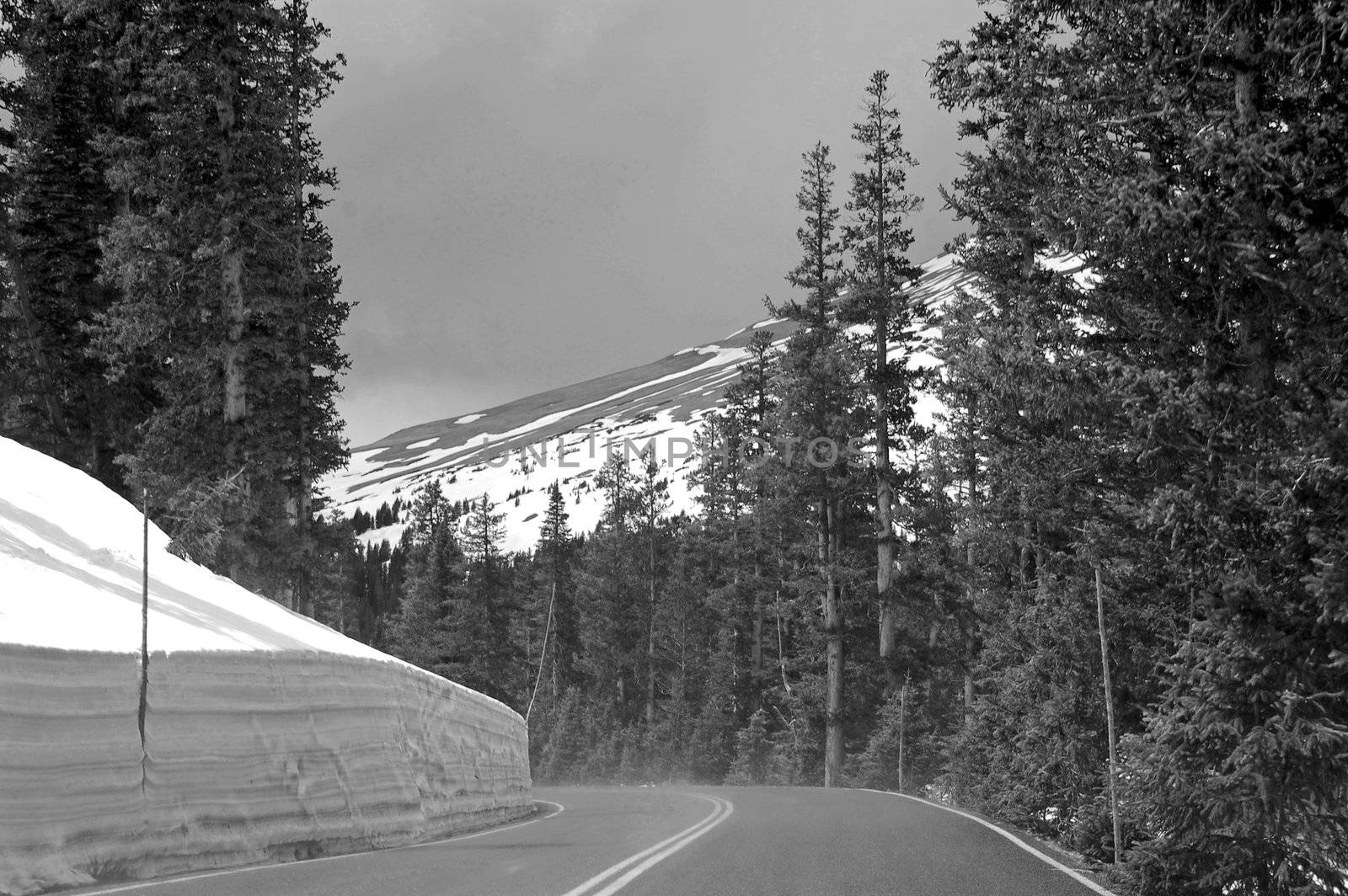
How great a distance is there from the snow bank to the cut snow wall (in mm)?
14

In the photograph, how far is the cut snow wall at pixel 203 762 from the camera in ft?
24.8

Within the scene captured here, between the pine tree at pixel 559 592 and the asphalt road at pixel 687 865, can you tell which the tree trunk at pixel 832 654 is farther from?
the pine tree at pixel 559 592

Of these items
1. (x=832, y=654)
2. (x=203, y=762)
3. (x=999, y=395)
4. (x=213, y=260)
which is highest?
(x=213, y=260)

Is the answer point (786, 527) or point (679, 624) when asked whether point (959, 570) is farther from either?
point (679, 624)

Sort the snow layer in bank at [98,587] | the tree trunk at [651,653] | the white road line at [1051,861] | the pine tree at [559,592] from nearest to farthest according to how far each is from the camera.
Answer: the snow layer in bank at [98,587], the white road line at [1051,861], the tree trunk at [651,653], the pine tree at [559,592]

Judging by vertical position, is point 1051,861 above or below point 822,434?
below

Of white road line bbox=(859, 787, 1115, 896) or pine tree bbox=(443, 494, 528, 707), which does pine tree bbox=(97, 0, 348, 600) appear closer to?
white road line bbox=(859, 787, 1115, 896)

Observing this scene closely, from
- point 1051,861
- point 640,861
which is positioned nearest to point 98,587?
point 640,861

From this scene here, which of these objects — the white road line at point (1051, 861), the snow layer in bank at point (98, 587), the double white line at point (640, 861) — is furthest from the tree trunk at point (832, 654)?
the snow layer in bank at point (98, 587)

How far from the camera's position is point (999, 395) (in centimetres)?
1423

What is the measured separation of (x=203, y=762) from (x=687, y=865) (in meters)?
4.06

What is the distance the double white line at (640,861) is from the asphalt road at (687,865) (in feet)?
0.04

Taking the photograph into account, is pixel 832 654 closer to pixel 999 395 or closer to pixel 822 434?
pixel 822 434

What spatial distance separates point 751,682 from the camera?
5603 centimetres
